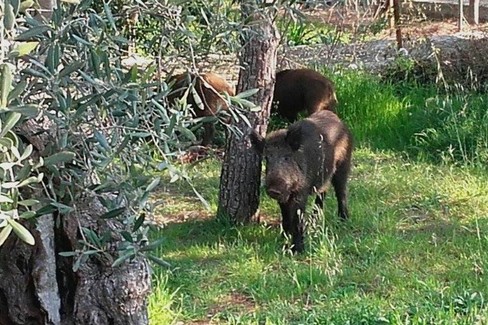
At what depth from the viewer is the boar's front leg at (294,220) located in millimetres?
6062

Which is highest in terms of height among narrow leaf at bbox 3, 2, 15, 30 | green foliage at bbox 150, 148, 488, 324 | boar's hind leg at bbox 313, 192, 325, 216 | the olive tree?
narrow leaf at bbox 3, 2, 15, 30

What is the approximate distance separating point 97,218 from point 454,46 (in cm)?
729

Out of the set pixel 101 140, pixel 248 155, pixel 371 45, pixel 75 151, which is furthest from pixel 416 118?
pixel 101 140

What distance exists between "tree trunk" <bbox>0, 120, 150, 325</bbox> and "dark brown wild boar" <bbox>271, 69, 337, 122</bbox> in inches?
198

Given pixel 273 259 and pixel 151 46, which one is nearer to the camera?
pixel 151 46

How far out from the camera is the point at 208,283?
5633 millimetres

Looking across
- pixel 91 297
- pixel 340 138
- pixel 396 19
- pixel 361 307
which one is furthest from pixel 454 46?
pixel 91 297

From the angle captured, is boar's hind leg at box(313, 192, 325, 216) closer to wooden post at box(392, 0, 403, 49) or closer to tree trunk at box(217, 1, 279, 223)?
tree trunk at box(217, 1, 279, 223)

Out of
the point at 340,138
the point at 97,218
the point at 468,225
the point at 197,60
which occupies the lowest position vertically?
the point at 468,225

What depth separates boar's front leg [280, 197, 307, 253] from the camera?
19.9 feet

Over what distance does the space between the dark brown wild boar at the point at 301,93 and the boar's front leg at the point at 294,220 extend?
236 cm

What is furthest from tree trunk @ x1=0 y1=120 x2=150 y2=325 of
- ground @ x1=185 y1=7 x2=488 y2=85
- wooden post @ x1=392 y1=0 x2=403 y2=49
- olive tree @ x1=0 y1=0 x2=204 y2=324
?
wooden post @ x1=392 y1=0 x2=403 y2=49

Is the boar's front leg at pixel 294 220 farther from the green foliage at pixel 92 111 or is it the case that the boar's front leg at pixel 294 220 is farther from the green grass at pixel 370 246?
the green foliage at pixel 92 111

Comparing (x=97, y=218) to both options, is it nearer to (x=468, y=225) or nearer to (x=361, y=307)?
(x=361, y=307)
